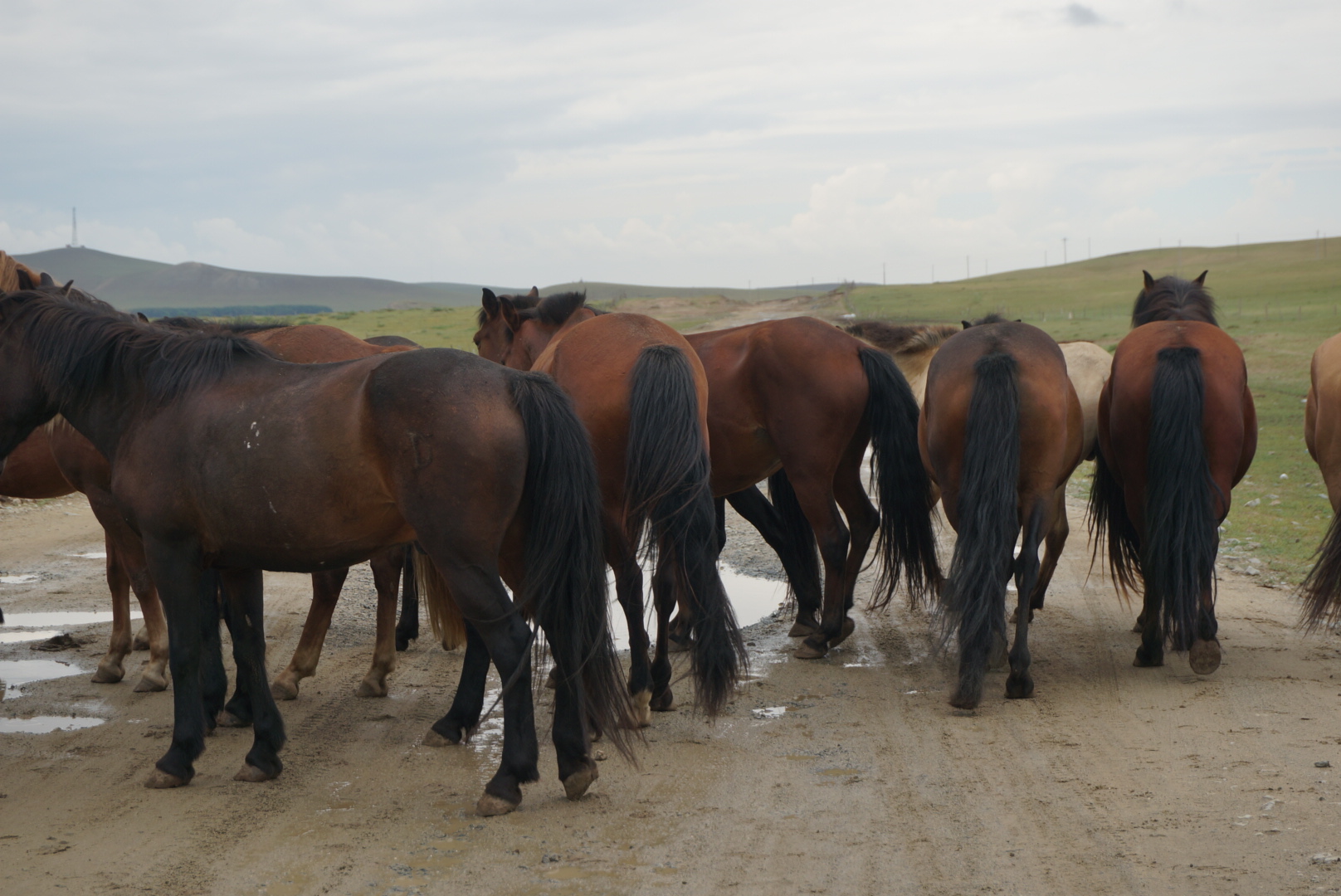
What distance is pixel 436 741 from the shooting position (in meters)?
5.16

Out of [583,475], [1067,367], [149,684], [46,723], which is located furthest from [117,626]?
[1067,367]

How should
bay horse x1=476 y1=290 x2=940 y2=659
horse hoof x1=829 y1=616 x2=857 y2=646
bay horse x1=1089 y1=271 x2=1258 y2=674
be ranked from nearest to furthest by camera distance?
1. bay horse x1=1089 y1=271 x2=1258 y2=674
2. bay horse x1=476 y1=290 x2=940 y2=659
3. horse hoof x1=829 y1=616 x2=857 y2=646

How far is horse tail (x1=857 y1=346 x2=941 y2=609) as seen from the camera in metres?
6.91

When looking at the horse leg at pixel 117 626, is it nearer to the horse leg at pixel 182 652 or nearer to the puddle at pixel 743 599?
the horse leg at pixel 182 652

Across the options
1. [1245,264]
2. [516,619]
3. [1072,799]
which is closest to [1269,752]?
[1072,799]

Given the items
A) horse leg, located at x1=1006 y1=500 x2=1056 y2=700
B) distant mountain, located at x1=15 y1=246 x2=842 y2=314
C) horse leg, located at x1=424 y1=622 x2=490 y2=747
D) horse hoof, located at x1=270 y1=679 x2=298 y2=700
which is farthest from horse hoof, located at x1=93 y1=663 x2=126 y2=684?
distant mountain, located at x1=15 y1=246 x2=842 y2=314

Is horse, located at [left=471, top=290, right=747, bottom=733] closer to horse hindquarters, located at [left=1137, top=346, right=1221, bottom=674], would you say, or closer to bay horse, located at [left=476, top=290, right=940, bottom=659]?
bay horse, located at [left=476, top=290, right=940, bottom=659]

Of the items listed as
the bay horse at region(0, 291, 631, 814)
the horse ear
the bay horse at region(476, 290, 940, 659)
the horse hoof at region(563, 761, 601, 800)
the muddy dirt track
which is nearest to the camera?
the muddy dirt track

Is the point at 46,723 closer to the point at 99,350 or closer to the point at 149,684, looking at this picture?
the point at 149,684

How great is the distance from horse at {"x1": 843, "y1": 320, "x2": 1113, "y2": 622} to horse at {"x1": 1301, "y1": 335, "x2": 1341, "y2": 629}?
1.33 meters

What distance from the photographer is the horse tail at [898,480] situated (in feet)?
22.7

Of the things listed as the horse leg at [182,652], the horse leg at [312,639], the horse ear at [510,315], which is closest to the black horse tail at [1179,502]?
the horse ear at [510,315]

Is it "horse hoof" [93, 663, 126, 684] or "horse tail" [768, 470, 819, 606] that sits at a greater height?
"horse tail" [768, 470, 819, 606]

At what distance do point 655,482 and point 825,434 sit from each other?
6.32 ft
